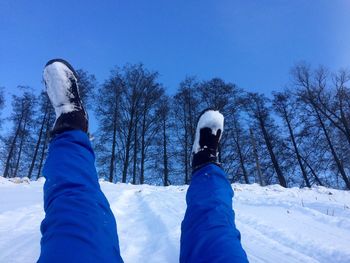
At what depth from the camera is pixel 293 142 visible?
53.8 ft

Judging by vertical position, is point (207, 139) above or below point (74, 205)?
above

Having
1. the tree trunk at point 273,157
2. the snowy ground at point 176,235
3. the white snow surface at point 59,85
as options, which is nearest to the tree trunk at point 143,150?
the tree trunk at point 273,157

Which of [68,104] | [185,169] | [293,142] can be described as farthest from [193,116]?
[68,104]

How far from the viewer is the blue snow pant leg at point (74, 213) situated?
95 centimetres

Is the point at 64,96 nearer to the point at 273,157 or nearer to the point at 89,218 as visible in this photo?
the point at 89,218

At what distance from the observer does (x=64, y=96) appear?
190 cm

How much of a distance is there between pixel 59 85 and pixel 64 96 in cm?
12

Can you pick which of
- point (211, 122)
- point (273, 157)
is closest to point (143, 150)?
point (273, 157)

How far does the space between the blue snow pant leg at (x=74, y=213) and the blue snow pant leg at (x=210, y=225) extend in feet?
1.12

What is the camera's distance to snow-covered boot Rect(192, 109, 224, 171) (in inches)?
79.1

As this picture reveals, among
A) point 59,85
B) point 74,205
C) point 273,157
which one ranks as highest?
point 273,157

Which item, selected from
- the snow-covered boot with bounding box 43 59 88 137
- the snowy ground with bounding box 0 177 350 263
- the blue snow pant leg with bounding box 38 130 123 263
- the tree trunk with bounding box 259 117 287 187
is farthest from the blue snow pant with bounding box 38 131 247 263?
the tree trunk with bounding box 259 117 287 187

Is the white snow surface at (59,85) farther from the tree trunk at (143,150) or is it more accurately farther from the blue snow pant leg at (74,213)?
the tree trunk at (143,150)

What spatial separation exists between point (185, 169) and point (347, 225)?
519 inches
